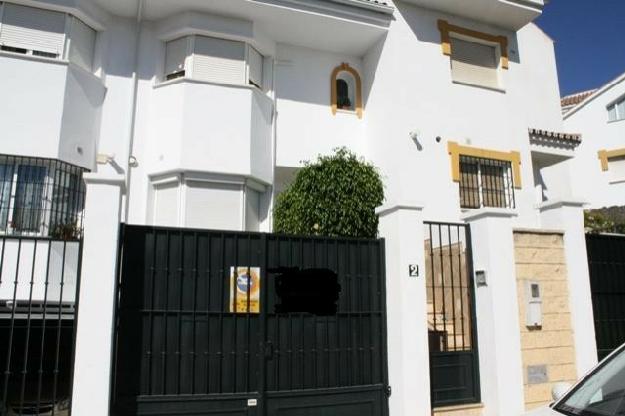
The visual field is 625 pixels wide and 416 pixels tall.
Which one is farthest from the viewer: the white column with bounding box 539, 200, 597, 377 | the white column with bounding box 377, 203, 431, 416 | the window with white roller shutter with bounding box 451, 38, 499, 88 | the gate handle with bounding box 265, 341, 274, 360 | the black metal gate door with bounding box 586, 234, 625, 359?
the window with white roller shutter with bounding box 451, 38, 499, 88

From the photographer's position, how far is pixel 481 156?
11.9 metres

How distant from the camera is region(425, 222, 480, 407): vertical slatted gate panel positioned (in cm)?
663

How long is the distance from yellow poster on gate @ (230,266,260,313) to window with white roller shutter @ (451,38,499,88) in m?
8.40

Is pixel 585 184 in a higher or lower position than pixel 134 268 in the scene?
higher

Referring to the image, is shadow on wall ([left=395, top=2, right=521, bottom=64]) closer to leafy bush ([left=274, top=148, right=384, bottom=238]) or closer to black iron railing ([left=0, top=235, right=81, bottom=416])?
leafy bush ([left=274, top=148, right=384, bottom=238])

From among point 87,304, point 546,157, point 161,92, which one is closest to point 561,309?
point 87,304

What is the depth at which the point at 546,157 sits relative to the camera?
13.5 metres

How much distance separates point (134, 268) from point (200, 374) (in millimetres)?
1454

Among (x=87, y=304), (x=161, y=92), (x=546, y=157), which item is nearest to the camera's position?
(x=87, y=304)

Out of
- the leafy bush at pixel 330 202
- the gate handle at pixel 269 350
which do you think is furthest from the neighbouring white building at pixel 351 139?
the gate handle at pixel 269 350

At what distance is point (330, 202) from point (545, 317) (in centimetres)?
441

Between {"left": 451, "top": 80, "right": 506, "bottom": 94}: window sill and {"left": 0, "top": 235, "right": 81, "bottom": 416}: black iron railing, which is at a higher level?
{"left": 451, "top": 80, "right": 506, "bottom": 94}: window sill

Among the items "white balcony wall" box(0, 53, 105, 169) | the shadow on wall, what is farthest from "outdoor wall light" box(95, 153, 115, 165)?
the shadow on wall

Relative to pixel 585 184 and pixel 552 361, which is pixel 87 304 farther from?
pixel 585 184
